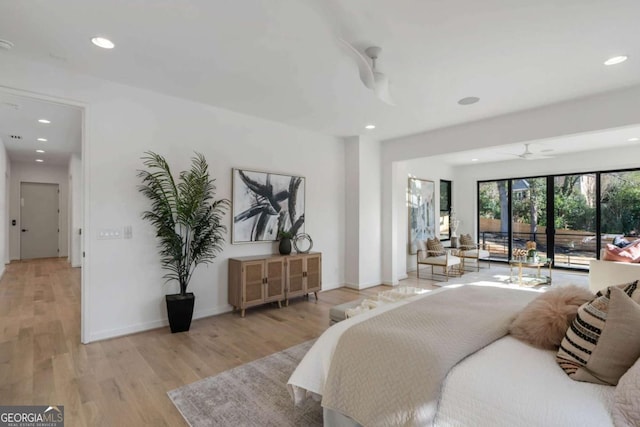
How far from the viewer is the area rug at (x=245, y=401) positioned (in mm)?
1963

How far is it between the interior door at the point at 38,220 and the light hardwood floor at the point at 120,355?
4664mm

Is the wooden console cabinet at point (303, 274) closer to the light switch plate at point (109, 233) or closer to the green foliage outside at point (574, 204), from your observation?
the light switch plate at point (109, 233)

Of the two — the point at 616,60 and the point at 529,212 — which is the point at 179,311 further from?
the point at 529,212

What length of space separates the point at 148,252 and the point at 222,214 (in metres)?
0.98

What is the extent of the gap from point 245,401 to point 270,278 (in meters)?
2.10

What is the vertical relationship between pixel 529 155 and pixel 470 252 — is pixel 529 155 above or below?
above

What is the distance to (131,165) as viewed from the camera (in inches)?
135

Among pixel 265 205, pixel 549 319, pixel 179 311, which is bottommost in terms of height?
pixel 179 311

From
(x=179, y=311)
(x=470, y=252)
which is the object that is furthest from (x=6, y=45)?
(x=470, y=252)

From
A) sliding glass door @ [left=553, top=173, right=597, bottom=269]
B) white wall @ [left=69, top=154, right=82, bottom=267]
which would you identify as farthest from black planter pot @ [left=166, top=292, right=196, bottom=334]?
sliding glass door @ [left=553, top=173, right=597, bottom=269]

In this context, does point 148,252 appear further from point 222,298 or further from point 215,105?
point 215,105

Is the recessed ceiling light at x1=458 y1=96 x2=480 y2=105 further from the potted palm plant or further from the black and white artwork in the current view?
the potted palm plant

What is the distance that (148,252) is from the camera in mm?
3551

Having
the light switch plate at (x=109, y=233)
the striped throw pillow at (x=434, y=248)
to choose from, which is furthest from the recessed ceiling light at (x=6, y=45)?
the striped throw pillow at (x=434, y=248)
